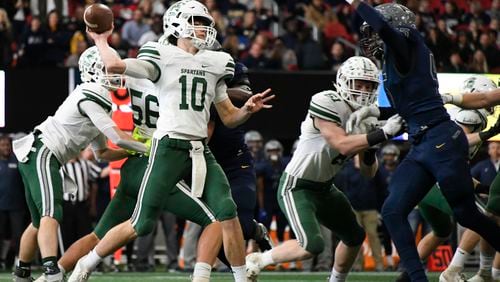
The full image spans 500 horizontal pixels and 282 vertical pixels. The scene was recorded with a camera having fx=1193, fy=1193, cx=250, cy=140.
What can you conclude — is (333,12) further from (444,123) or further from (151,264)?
(444,123)

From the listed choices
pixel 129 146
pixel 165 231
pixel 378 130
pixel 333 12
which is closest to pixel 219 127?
pixel 129 146

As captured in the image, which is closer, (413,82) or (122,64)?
(122,64)

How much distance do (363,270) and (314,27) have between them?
4.19 metres

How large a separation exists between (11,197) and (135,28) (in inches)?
117

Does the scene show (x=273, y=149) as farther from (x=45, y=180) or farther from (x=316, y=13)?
(x=45, y=180)

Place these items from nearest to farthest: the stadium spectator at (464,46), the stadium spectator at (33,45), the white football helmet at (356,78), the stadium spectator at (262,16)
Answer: the white football helmet at (356,78)
the stadium spectator at (33,45)
the stadium spectator at (464,46)
the stadium spectator at (262,16)

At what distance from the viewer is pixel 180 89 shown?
7.09m

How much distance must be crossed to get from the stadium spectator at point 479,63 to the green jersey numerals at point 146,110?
833 centimetres

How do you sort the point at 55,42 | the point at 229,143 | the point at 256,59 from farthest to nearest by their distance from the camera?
the point at 256,59
the point at 55,42
the point at 229,143

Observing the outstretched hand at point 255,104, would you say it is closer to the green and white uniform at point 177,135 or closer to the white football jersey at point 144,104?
the green and white uniform at point 177,135

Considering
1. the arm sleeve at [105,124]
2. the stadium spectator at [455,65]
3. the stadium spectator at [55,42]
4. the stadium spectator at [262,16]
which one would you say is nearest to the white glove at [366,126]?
the arm sleeve at [105,124]

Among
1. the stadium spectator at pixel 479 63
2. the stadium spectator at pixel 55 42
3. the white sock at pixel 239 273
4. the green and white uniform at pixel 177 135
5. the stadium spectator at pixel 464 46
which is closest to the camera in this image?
the green and white uniform at pixel 177 135

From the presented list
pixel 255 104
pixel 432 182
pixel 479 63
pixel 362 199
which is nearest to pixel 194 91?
pixel 255 104

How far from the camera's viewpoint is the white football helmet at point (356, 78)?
7525 millimetres
